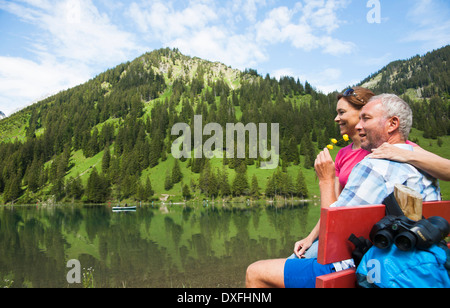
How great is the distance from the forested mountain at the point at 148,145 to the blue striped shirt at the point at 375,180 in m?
97.6

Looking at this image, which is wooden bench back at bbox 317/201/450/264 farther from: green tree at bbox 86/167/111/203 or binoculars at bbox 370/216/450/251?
green tree at bbox 86/167/111/203

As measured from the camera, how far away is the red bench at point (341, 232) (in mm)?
1938

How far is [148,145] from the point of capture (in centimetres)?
13025

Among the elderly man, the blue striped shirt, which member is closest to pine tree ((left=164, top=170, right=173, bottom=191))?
the elderly man

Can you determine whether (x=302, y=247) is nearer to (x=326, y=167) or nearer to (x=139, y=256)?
(x=326, y=167)

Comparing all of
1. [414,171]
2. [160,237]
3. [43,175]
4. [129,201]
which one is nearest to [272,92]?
[129,201]

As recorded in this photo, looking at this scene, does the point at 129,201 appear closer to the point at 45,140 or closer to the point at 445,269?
the point at 45,140

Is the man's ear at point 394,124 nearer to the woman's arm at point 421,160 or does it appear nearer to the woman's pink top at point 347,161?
the woman's arm at point 421,160

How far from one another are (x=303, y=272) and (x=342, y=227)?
2.23ft

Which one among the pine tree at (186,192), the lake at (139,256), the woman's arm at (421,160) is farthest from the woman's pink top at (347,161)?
the pine tree at (186,192)

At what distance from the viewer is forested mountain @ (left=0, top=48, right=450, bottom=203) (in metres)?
106

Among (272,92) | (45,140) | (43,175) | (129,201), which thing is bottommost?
(129,201)
